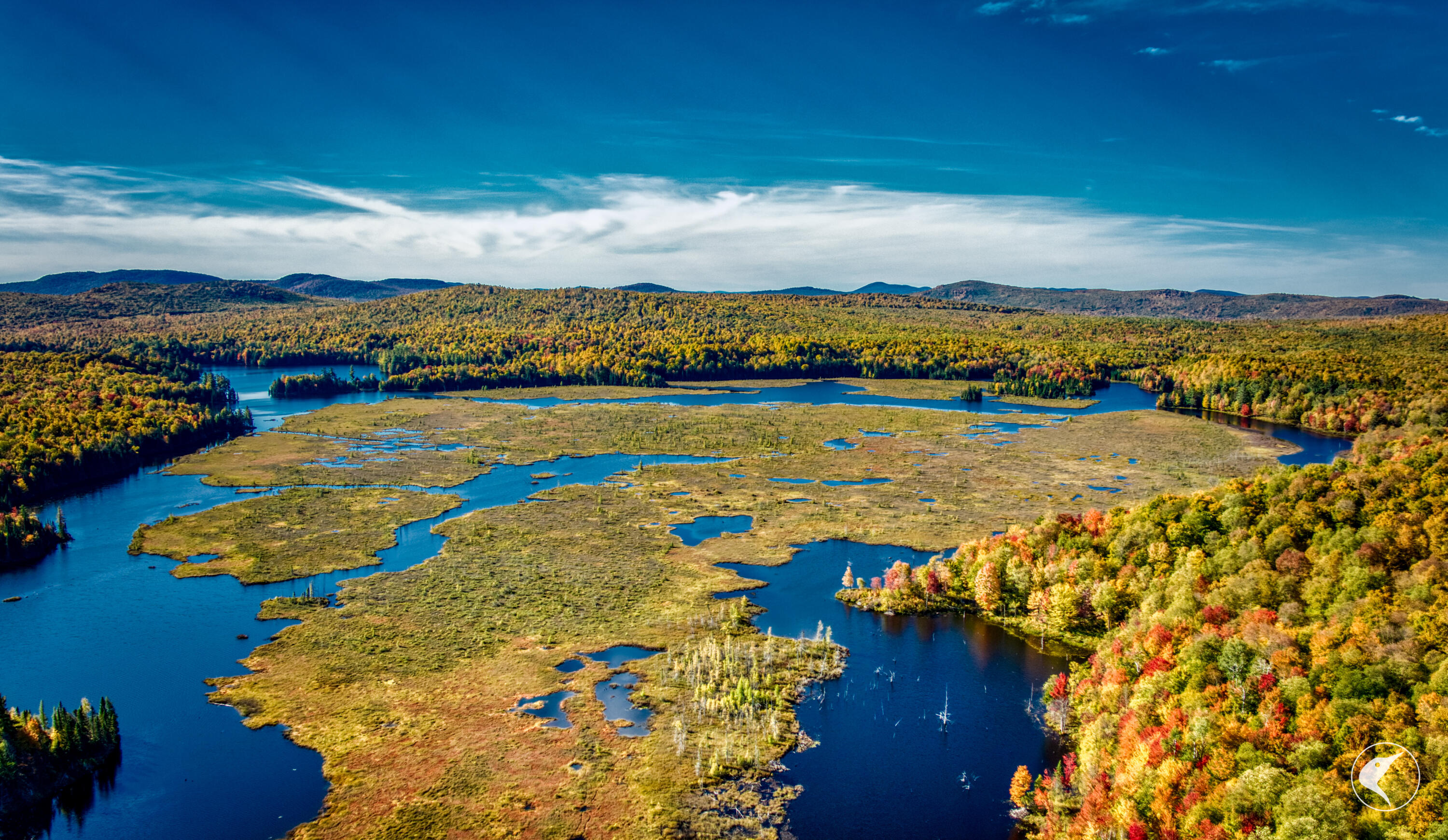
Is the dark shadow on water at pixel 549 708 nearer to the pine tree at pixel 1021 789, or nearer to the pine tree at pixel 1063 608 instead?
the pine tree at pixel 1021 789

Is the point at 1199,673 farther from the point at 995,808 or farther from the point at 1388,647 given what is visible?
the point at 995,808

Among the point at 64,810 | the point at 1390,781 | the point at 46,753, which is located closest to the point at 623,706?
the point at 64,810

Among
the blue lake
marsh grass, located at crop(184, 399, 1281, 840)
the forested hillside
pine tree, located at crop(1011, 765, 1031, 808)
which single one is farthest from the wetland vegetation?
the blue lake

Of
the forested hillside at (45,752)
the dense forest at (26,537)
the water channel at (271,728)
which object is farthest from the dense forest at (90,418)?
the forested hillside at (45,752)

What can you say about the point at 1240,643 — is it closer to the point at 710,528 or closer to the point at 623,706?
the point at 623,706

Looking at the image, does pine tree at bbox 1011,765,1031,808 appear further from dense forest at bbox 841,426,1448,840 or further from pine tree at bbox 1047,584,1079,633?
pine tree at bbox 1047,584,1079,633
